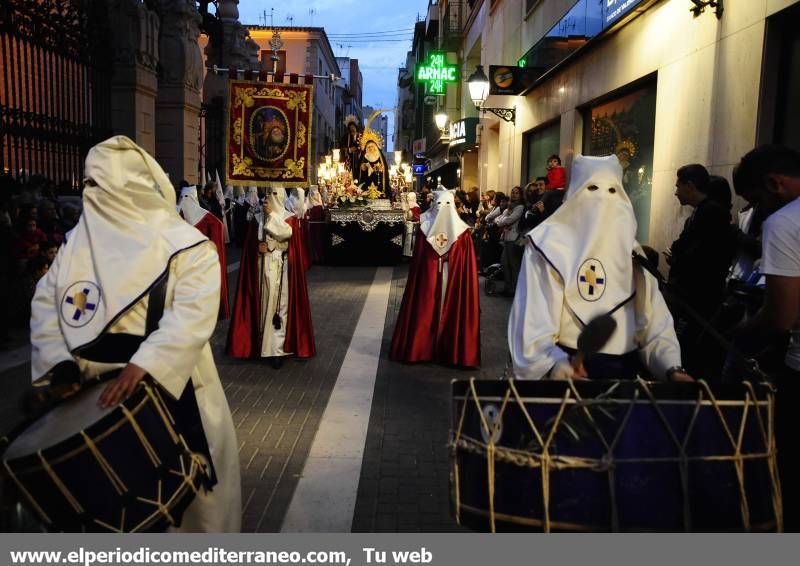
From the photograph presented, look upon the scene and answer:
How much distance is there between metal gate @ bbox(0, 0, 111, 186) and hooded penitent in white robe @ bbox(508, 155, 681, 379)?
9376 millimetres

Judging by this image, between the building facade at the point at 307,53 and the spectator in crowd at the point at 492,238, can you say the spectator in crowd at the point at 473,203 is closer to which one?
the spectator in crowd at the point at 492,238

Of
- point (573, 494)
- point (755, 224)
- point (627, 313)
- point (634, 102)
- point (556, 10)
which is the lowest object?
point (573, 494)

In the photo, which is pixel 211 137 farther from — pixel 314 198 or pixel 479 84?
pixel 479 84

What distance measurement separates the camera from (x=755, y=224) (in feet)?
15.4

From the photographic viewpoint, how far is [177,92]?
16.9 metres

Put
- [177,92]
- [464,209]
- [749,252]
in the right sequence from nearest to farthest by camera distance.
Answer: [749,252] < [177,92] < [464,209]

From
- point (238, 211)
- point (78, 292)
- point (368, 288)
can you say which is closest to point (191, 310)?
point (78, 292)

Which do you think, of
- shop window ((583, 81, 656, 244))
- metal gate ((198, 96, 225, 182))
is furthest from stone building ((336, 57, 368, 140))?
shop window ((583, 81, 656, 244))

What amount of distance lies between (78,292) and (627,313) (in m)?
2.34

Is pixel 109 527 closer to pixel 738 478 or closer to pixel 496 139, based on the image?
pixel 738 478

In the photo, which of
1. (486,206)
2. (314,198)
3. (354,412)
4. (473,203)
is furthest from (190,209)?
(314,198)

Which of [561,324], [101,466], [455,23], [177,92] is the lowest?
[101,466]

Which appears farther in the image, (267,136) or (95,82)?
(95,82)

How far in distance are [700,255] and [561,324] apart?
7.57 feet
